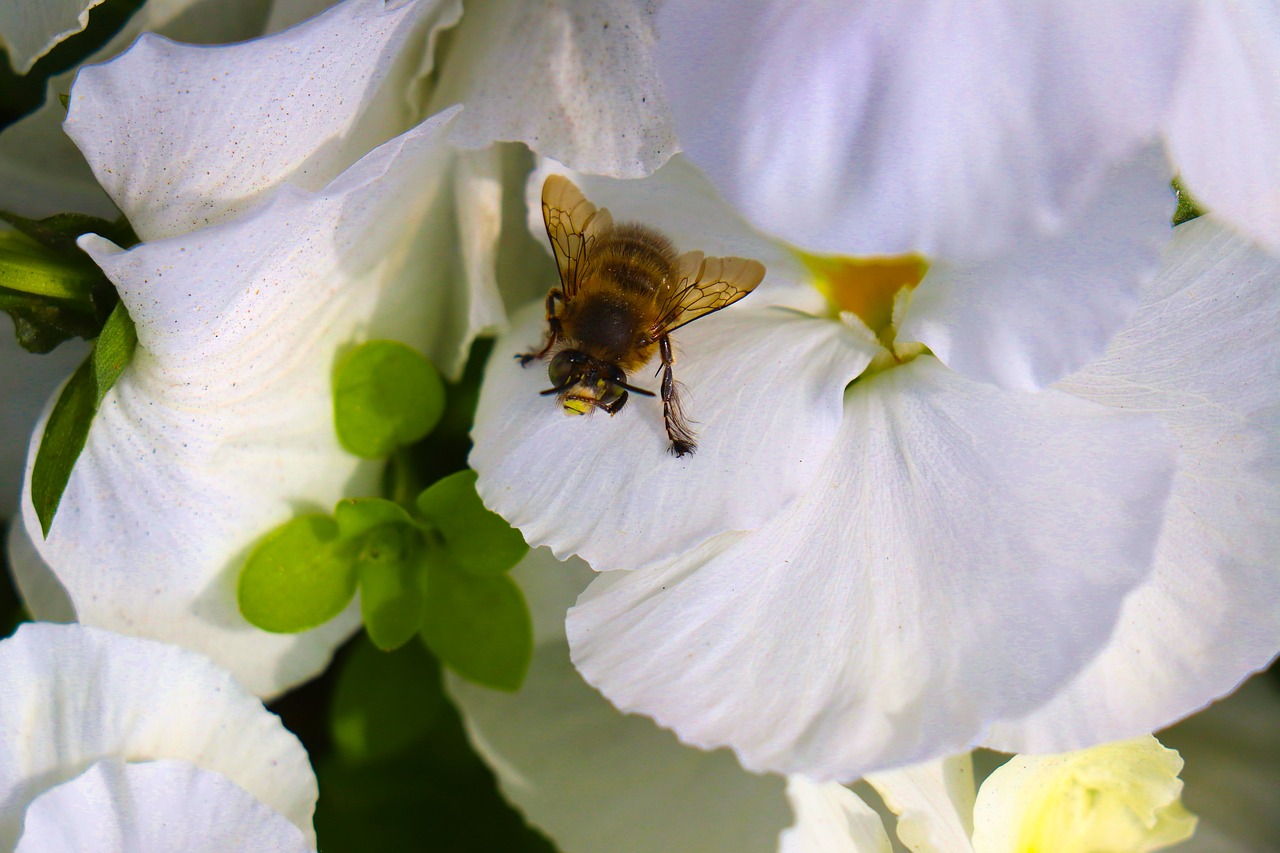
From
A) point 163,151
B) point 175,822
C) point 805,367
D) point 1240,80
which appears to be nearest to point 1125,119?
point 1240,80

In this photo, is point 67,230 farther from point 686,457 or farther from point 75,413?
point 686,457

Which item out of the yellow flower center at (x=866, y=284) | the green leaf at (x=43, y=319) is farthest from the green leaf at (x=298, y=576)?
the yellow flower center at (x=866, y=284)

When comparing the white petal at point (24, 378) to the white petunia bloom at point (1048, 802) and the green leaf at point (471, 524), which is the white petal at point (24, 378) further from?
the white petunia bloom at point (1048, 802)

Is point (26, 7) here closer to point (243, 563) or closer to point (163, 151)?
point (163, 151)

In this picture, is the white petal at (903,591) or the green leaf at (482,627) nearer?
the white petal at (903,591)

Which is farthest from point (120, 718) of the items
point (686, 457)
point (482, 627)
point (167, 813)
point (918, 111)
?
point (918, 111)
